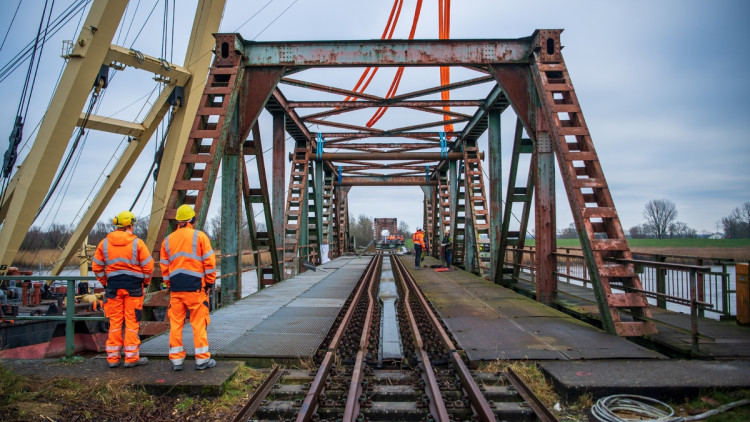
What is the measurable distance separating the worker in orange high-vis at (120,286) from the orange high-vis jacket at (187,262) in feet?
1.09

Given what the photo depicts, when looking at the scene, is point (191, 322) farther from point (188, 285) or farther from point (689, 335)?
point (689, 335)

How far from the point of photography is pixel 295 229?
1505 centimetres

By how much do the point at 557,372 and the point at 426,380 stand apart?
4.26 ft

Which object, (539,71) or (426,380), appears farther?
(539,71)

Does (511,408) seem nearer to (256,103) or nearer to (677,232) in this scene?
(256,103)

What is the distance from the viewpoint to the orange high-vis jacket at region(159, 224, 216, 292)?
4660 mm

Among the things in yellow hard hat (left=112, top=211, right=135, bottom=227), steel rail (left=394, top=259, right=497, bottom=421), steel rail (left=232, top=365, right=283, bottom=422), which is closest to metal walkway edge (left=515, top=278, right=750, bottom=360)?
steel rail (left=394, top=259, right=497, bottom=421)

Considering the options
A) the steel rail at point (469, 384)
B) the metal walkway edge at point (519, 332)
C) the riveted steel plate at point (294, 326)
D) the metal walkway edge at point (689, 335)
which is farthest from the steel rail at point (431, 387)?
the metal walkway edge at point (689, 335)

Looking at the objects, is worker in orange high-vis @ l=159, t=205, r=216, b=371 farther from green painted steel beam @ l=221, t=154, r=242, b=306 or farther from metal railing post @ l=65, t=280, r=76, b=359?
green painted steel beam @ l=221, t=154, r=242, b=306

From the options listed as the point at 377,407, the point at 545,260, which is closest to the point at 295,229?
the point at 545,260

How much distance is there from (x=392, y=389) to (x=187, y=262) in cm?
252

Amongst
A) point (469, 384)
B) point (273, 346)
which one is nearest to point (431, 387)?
point (469, 384)

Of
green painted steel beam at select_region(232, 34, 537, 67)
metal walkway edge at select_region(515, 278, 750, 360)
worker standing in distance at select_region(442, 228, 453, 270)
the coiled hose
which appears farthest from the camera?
worker standing in distance at select_region(442, 228, 453, 270)

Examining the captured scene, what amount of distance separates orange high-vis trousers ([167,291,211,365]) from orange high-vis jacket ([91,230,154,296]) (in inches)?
22.3
